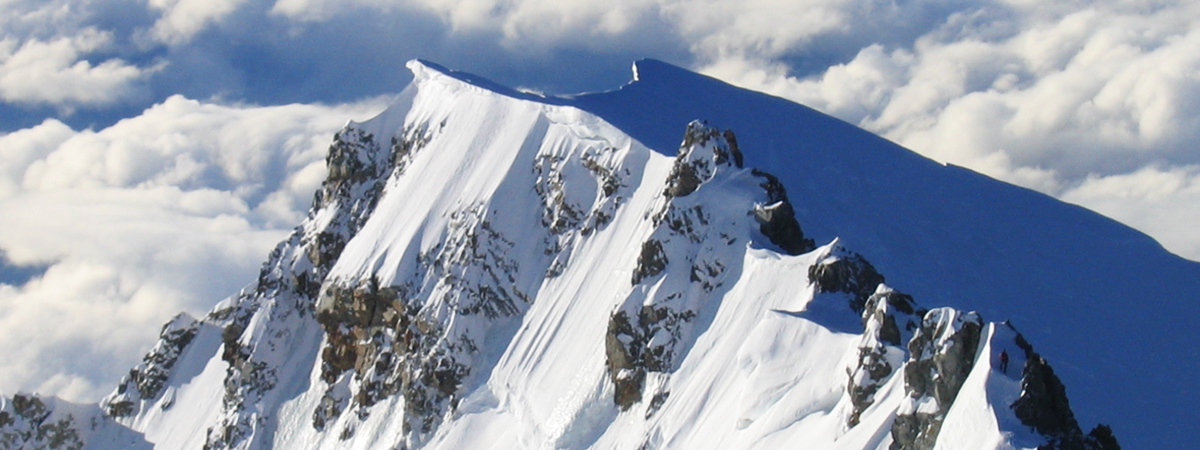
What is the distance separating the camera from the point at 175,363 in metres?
148

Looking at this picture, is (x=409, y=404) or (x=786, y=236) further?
(x=409, y=404)

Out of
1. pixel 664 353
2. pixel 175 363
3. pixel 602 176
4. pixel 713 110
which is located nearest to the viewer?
pixel 664 353

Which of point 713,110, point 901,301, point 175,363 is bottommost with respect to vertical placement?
point 175,363

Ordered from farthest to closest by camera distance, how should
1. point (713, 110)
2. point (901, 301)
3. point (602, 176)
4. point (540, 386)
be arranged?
point (713, 110), point (602, 176), point (540, 386), point (901, 301)

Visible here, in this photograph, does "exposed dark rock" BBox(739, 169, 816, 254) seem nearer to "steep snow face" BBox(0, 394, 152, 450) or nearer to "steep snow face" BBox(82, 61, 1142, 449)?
"steep snow face" BBox(82, 61, 1142, 449)

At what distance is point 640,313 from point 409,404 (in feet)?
85.6

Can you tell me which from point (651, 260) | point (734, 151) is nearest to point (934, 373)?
point (651, 260)

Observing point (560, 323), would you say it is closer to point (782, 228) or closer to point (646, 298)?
point (646, 298)

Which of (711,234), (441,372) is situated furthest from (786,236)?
(441,372)

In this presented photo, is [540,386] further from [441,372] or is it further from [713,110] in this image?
[713,110]

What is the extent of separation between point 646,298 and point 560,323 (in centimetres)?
1251

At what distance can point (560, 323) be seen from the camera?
10581 centimetres

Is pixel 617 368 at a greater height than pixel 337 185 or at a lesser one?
lesser

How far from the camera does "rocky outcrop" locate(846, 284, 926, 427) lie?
67.7 m
